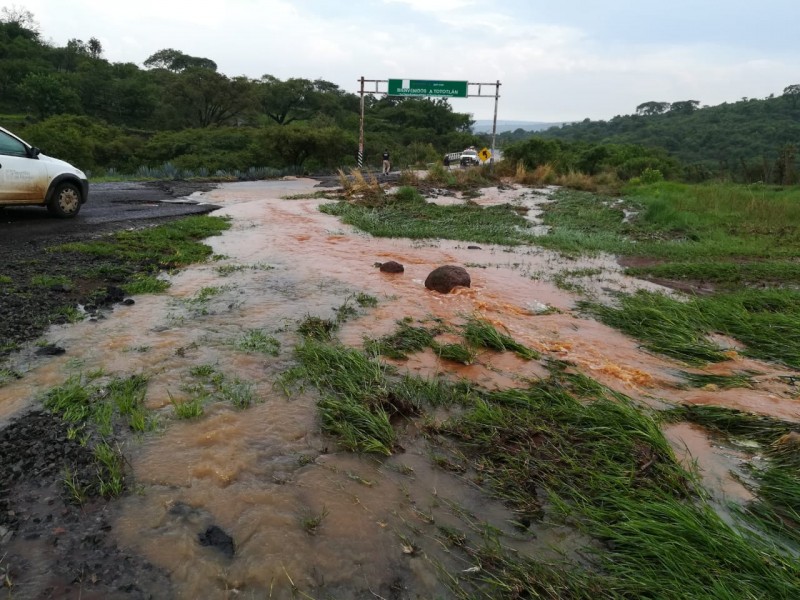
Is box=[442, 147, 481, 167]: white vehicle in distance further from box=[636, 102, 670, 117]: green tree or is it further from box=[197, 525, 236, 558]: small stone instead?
box=[636, 102, 670, 117]: green tree

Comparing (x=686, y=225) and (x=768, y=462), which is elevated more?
(x=686, y=225)

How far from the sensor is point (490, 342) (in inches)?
203

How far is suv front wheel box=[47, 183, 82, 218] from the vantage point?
30.3 feet

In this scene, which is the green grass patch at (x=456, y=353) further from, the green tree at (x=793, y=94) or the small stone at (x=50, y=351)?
the green tree at (x=793, y=94)

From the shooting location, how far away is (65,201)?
372 inches

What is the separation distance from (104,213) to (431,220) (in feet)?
25.1

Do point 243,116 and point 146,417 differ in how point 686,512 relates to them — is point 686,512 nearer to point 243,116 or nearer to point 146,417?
point 146,417

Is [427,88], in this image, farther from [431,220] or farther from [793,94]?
[793,94]

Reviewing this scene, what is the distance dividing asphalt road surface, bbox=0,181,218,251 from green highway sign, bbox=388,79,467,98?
1326cm

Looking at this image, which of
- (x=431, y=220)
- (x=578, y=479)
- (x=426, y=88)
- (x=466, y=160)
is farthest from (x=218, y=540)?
(x=466, y=160)

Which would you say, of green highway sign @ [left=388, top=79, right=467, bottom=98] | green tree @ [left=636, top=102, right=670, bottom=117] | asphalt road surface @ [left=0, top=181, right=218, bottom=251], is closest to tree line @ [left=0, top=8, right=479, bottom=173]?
green highway sign @ [left=388, top=79, right=467, bottom=98]

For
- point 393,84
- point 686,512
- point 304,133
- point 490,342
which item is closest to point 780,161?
point 393,84

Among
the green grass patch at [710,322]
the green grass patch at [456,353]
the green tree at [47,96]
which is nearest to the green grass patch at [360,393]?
the green grass patch at [456,353]

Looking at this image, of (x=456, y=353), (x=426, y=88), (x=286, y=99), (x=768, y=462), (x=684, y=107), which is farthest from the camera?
(x=684, y=107)
